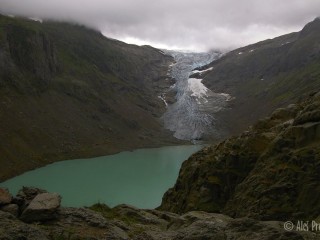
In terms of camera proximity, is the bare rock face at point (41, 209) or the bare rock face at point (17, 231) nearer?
the bare rock face at point (17, 231)

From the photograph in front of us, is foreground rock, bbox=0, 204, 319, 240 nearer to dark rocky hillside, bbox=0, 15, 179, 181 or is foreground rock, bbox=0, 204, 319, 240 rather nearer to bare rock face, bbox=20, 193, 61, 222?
bare rock face, bbox=20, 193, 61, 222

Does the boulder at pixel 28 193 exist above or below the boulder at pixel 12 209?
above

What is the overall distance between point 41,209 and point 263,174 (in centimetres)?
1425

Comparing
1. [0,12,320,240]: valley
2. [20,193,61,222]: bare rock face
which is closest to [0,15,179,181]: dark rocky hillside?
[0,12,320,240]: valley

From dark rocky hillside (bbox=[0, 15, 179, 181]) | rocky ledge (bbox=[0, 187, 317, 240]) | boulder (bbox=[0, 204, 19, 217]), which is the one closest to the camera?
rocky ledge (bbox=[0, 187, 317, 240])

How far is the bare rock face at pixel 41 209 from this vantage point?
12674 millimetres

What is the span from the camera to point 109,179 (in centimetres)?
8588

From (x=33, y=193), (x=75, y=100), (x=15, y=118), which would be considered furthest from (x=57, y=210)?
(x=75, y=100)

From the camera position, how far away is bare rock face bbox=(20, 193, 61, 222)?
12.7 meters

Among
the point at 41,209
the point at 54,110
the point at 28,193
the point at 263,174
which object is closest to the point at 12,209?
the point at 41,209

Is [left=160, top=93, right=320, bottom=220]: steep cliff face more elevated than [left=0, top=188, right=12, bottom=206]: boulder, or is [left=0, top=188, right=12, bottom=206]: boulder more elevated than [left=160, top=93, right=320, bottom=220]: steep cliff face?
[left=160, top=93, right=320, bottom=220]: steep cliff face

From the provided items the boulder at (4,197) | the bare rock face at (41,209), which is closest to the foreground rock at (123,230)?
the bare rock face at (41,209)

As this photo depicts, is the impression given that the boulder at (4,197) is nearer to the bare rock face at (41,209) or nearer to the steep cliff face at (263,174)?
the bare rock face at (41,209)

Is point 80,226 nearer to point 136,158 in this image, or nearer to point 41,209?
point 41,209
